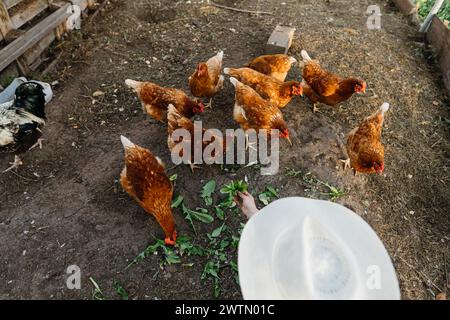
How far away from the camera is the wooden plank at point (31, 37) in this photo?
394 centimetres

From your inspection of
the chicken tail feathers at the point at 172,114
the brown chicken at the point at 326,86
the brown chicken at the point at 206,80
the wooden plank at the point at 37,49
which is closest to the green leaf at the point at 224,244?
the chicken tail feathers at the point at 172,114

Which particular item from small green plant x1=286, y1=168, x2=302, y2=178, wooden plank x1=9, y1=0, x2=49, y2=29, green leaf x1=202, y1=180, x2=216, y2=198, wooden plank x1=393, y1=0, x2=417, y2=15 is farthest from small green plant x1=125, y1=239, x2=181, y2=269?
wooden plank x1=393, y1=0, x2=417, y2=15

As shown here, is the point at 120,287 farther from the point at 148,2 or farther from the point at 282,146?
the point at 148,2

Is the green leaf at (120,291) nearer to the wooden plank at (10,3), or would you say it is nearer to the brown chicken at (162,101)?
the brown chicken at (162,101)

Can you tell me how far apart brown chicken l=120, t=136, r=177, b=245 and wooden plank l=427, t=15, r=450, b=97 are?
434cm

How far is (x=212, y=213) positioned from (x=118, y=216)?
0.92 meters

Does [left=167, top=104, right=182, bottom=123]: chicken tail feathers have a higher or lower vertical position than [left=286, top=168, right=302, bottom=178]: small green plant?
higher

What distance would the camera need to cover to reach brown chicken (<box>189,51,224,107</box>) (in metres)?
3.82

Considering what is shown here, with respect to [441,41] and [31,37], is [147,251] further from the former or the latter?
[441,41]

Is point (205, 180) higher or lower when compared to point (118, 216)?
higher

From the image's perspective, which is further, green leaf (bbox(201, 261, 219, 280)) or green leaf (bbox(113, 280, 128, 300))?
green leaf (bbox(201, 261, 219, 280))

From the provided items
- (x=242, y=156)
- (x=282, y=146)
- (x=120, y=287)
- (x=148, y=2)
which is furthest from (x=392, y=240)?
(x=148, y=2)

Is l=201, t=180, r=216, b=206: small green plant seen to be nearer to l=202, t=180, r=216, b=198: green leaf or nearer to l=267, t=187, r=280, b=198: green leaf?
l=202, t=180, r=216, b=198: green leaf

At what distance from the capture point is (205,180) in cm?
352
